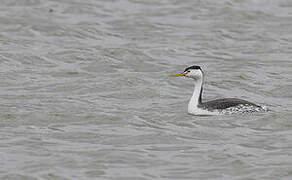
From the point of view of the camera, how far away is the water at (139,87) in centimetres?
1308

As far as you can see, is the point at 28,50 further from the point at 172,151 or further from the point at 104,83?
the point at 172,151

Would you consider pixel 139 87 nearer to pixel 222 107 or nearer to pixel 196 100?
pixel 196 100

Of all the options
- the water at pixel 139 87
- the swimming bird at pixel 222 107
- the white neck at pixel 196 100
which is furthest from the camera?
the white neck at pixel 196 100

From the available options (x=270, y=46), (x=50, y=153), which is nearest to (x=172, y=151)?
(x=50, y=153)

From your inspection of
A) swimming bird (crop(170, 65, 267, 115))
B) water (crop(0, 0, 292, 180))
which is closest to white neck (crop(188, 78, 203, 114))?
swimming bird (crop(170, 65, 267, 115))

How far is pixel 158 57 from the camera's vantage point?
920 inches

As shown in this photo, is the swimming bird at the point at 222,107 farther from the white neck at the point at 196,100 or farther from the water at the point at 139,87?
the water at the point at 139,87

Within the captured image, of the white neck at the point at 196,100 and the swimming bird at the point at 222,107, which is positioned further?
the white neck at the point at 196,100

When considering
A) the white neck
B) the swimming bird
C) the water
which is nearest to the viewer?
the water

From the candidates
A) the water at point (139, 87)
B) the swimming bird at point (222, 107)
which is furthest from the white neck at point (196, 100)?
the water at point (139, 87)

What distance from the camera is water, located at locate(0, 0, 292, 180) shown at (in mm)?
13078

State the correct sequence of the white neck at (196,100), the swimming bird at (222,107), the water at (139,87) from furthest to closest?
1. the white neck at (196,100)
2. the swimming bird at (222,107)
3. the water at (139,87)

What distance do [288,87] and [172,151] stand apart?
6.72 metres

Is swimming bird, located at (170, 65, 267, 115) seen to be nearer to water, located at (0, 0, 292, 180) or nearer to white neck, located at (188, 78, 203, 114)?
white neck, located at (188, 78, 203, 114)
